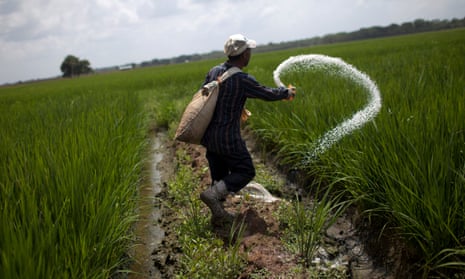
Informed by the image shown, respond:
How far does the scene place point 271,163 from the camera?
3.67 meters

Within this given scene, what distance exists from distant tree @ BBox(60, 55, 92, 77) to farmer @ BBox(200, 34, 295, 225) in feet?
210

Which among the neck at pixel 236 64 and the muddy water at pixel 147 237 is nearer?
the muddy water at pixel 147 237

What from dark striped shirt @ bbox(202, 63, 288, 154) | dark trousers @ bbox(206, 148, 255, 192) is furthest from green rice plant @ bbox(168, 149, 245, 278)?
dark striped shirt @ bbox(202, 63, 288, 154)

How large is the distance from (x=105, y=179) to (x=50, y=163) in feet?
1.17

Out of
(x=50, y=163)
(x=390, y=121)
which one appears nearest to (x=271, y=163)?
(x=390, y=121)

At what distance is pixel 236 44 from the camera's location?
6.68ft

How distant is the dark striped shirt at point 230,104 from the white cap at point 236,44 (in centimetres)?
12

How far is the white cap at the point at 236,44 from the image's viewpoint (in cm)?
203

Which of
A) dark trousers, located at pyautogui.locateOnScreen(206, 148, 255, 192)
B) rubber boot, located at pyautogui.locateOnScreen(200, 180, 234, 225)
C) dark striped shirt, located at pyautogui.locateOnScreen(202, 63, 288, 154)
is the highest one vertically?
dark striped shirt, located at pyautogui.locateOnScreen(202, 63, 288, 154)

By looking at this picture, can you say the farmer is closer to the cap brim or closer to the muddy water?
the cap brim

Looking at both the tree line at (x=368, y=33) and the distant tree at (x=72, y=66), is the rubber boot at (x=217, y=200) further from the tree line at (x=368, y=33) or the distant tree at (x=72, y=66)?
the distant tree at (x=72, y=66)

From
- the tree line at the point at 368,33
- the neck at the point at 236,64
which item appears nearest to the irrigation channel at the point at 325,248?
the neck at the point at 236,64

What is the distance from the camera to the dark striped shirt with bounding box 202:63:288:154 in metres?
2.10

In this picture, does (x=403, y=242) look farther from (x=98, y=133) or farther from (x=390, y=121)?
(x=98, y=133)
